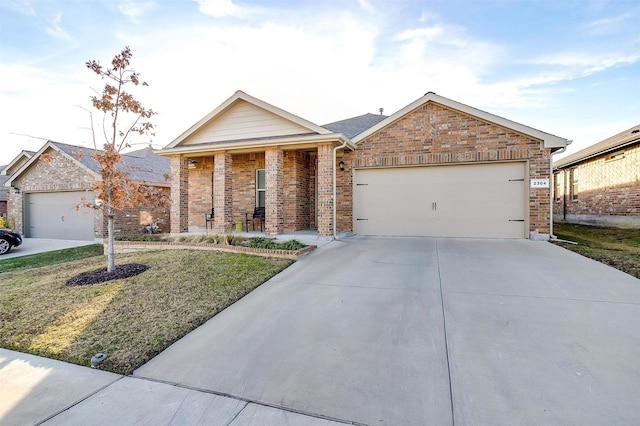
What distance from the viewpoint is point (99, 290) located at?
5.09 m

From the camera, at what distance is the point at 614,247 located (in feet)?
26.9

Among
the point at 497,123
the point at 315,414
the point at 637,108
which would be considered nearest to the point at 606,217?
the point at 637,108

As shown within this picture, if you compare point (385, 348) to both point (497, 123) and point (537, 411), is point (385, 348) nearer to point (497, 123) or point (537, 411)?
point (537, 411)

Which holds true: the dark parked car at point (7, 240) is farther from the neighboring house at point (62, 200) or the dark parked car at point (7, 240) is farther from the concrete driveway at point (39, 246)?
the neighboring house at point (62, 200)

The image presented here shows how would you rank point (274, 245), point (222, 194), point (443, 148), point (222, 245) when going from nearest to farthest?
1. point (274, 245)
2. point (222, 245)
3. point (443, 148)
4. point (222, 194)

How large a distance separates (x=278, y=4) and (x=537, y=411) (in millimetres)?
10484

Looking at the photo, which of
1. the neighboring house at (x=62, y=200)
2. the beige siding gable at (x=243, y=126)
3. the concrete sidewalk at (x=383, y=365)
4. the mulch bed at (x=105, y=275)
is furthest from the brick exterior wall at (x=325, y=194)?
the neighboring house at (x=62, y=200)

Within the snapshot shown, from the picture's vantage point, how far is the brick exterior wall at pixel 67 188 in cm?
1312

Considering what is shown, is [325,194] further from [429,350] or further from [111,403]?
[111,403]

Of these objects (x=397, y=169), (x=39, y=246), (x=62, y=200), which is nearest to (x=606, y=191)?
(x=397, y=169)

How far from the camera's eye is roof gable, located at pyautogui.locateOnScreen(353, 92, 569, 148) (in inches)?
330

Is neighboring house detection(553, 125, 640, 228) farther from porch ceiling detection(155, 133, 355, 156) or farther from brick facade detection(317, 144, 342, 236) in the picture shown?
brick facade detection(317, 144, 342, 236)

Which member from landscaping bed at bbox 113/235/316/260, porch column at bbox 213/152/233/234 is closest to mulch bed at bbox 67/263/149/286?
landscaping bed at bbox 113/235/316/260

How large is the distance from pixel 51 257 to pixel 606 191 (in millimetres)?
21498
